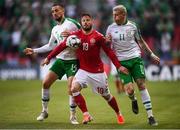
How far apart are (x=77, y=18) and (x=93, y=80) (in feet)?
52.0

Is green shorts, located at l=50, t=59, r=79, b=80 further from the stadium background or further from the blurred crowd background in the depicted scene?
the blurred crowd background

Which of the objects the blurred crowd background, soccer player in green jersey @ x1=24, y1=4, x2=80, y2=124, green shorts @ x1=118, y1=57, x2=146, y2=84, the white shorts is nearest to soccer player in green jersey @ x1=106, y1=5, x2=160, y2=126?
green shorts @ x1=118, y1=57, x2=146, y2=84

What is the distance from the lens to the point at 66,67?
13.2 meters

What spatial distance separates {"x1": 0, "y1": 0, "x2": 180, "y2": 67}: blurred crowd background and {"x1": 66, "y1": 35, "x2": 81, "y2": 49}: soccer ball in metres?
13.7

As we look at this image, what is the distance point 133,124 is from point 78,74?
1500 mm

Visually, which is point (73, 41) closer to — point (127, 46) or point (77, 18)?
point (127, 46)

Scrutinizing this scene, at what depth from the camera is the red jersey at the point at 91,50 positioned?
1263 centimetres

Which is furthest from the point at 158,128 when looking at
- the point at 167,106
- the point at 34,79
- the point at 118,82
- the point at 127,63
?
the point at 34,79

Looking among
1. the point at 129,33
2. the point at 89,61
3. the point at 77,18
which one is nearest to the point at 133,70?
the point at 129,33

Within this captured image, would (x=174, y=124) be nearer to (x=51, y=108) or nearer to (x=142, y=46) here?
(x=142, y=46)

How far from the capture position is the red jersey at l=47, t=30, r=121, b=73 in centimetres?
1263

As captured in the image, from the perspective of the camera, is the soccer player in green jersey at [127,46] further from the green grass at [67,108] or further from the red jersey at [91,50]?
the green grass at [67,108]

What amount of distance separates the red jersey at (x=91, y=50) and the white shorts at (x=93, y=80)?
0.28 ft

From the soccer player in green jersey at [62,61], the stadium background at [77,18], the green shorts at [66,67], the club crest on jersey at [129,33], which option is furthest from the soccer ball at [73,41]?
the stadium background at [77,18]
